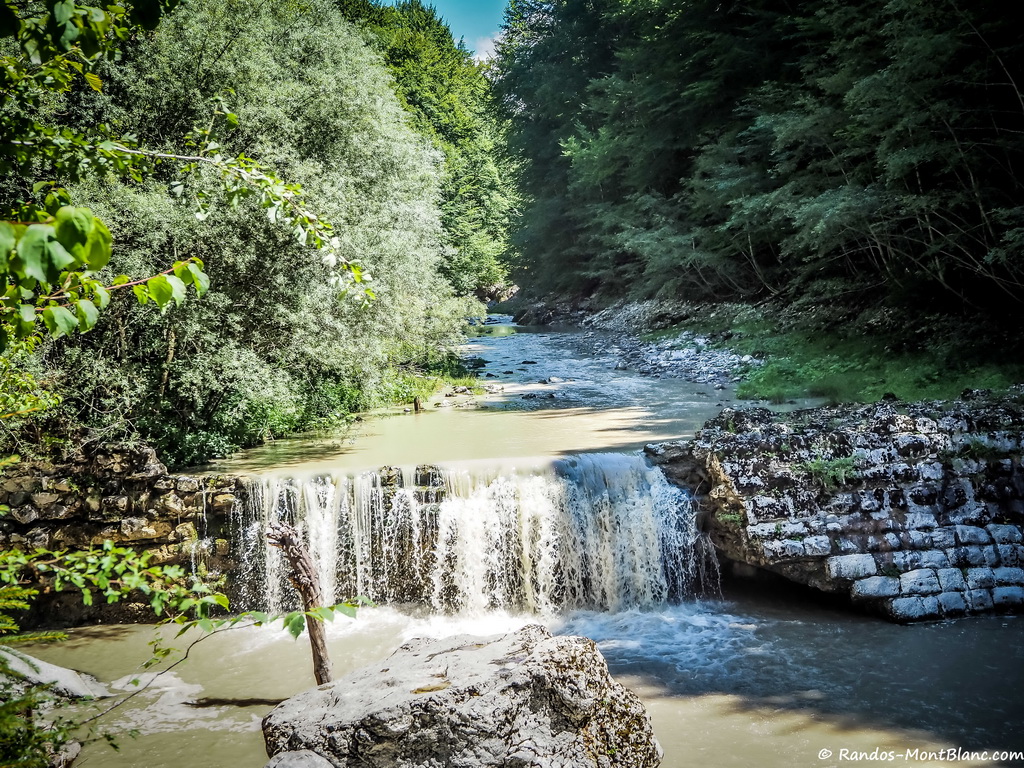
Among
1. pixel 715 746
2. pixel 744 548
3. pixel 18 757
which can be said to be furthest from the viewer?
pixel 744 548

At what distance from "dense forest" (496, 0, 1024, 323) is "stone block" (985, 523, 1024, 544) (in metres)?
4.30

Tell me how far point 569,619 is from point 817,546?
9.61 feet

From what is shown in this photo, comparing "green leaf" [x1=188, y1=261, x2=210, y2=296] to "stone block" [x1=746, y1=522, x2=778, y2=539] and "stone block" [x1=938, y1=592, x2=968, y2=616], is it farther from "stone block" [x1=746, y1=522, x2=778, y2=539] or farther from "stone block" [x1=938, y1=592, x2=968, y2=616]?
"stone block" [x1=938, y1=592, x2=968, y2=616]

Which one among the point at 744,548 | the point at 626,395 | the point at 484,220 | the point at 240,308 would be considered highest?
the point at 484,220

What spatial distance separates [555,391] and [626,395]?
173cm

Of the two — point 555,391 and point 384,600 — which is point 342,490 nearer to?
point 384,600

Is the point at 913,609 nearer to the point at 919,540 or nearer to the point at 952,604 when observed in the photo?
the point at 952,604

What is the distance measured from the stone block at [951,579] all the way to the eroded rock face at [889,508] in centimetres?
1

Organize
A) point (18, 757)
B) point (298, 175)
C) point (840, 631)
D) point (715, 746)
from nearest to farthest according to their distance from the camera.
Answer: point (18, 757)
point (715, 746)
point (840, 631)
point (298, 175)

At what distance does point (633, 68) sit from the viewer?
2408 cm

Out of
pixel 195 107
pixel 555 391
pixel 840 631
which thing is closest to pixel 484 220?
A: pixel 555 391

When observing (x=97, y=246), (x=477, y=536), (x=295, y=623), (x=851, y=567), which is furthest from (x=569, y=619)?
(x=97, y=246)

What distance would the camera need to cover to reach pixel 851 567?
7.23 metres

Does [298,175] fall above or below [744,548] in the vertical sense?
above
